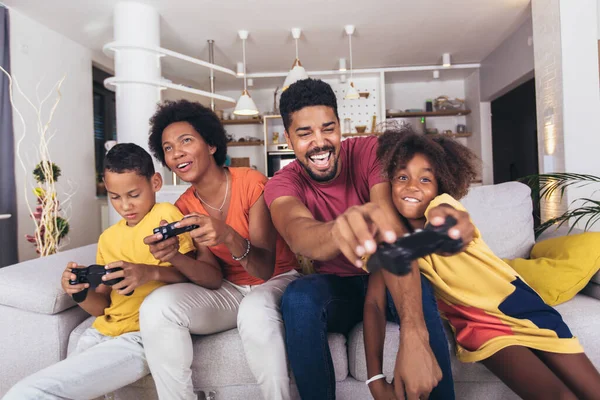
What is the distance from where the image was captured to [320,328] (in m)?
1.25

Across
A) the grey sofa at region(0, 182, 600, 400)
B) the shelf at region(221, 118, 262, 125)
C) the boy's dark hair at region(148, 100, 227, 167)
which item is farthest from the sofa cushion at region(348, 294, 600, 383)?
the shelf at region(221, 118, 262, 125)

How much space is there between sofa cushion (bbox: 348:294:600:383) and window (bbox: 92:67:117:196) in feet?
15.0

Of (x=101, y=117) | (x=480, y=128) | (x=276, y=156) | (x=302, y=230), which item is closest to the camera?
(x=302, y=230)

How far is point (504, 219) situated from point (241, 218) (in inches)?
45.9

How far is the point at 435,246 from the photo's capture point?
740mm

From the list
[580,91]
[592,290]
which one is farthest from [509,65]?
[592,290]

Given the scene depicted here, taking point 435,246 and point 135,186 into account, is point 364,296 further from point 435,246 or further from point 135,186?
point 135,186

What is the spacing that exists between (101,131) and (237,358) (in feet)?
16.1

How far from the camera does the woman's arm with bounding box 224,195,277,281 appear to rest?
1.46 m

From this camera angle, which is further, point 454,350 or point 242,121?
point 242,121

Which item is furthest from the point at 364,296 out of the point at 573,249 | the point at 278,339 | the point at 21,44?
the point at 21,44

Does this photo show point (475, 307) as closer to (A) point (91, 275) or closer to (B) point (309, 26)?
(A) point (91, 275)

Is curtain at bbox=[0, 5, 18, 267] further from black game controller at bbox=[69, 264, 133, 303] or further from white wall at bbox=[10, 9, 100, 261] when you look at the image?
black game controller at bbox=[69, 264, 133, 303]

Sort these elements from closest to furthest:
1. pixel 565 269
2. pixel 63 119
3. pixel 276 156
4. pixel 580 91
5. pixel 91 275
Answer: pixel 91 275
pixel 565 269
pixel 580 91
pixel 63 119
pixel 276 156
